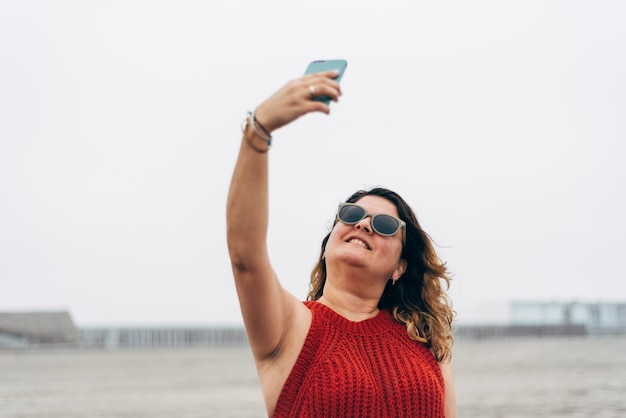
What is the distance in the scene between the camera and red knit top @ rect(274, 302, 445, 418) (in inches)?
91.4

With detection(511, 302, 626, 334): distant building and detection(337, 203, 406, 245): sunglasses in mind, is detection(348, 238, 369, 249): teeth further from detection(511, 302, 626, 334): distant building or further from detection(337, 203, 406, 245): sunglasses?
detection(511, 302, 626, 334): distant building

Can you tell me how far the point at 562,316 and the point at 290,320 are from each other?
98607mm

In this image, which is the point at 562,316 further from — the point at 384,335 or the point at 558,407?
the point at 384,335

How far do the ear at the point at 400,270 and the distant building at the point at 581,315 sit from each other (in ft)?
308

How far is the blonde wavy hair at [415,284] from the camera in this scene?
2.99 m

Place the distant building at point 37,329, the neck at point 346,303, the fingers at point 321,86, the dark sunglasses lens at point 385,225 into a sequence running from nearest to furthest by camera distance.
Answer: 1. the fingers at point 321,86
2. the neck at point 346,303
3. the dark sunglasses lens at point 385,225
4. the distant building at point 37,329

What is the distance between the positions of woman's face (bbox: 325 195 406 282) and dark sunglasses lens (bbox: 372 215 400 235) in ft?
0.07

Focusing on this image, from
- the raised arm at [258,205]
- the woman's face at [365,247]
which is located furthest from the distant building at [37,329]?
the raised arm at [258,205]

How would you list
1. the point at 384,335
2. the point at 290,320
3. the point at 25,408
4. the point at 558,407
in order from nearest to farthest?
the point at 290,320
the point at 384,335
the point at 558,407
the point at 25,408

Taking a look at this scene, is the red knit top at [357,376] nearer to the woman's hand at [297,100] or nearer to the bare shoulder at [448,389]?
the bare shoulder at [448,389]

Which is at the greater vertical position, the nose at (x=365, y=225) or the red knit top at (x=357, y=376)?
the nose at (x=365, y=225)

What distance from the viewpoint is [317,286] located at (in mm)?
3178

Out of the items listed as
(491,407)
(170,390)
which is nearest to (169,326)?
(170,390)

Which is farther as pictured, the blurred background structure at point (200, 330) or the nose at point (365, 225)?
the blurred background structure at point (200, 330)
